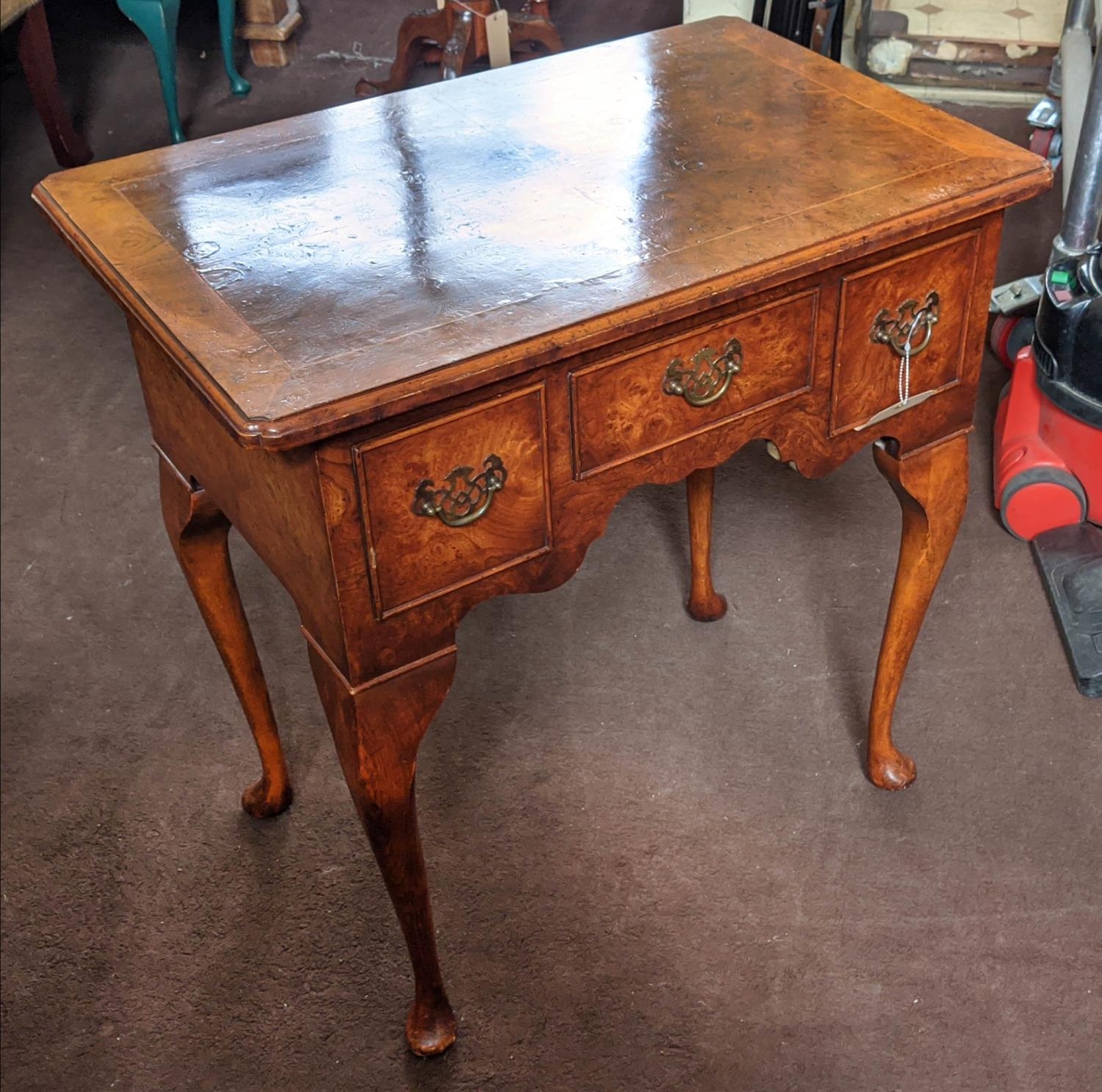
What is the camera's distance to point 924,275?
1.43m

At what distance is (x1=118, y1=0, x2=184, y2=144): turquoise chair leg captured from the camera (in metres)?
3.41

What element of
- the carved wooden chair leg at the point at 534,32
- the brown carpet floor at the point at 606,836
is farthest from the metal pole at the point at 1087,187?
the carved wooden chair leg at the point at 534,32

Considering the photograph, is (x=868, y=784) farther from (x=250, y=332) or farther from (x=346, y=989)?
(x=250, y=332)

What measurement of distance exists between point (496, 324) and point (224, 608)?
2.12 feet

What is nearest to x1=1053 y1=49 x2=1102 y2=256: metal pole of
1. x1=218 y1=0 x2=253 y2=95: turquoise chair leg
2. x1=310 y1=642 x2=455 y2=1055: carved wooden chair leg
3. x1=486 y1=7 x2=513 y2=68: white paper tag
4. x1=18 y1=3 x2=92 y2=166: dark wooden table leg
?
x1=486 y1=7 x2=513 y2=68: white paper tag

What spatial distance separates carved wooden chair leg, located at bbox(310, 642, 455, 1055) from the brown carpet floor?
0.29 m

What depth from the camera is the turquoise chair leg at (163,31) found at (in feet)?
11.2

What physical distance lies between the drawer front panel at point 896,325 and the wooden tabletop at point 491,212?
0.23 ft

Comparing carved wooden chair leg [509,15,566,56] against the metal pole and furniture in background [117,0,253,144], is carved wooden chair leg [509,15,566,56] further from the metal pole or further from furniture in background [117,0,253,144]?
the metal pole

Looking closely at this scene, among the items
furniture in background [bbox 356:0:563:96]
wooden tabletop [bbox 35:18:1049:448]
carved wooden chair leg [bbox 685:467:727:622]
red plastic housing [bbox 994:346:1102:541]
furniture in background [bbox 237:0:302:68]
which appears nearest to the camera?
wooden tabletop [bbox 35:18:1049:448]

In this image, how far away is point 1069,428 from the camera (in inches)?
87.8

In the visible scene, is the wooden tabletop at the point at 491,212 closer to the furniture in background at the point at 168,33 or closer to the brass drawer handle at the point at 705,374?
the brass drawer handle at the point at 705,374

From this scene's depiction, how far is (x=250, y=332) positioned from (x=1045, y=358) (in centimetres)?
145

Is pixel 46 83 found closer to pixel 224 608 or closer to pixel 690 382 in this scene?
pixel 224 608
